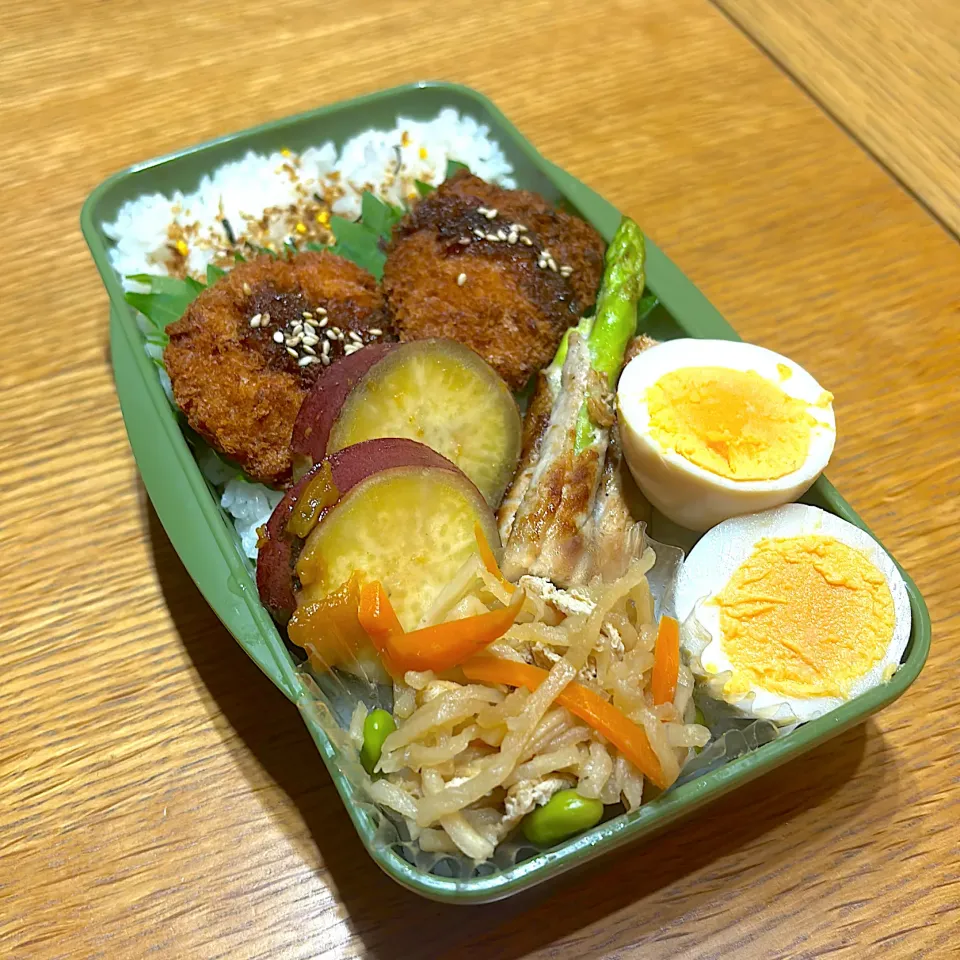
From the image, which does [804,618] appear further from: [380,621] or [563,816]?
[380,621]

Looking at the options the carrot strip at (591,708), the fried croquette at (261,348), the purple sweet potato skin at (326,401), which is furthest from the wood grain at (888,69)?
the carrot strip at (591,708)

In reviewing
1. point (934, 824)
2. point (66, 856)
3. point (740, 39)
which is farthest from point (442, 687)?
point (740, 39)

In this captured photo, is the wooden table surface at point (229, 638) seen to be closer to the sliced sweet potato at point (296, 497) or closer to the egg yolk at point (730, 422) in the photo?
the sliced sweet potato at point (296, 497)

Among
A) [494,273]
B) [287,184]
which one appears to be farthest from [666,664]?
[287,184]

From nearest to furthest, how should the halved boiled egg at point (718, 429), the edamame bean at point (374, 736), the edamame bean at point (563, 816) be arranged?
the edamame bean at point (563, 816) < the edamame bean at point (374, 736) < the halved boiled egg at point (718, 429)

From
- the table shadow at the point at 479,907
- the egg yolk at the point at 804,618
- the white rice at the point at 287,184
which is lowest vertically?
the table shadow at the point at 479,907

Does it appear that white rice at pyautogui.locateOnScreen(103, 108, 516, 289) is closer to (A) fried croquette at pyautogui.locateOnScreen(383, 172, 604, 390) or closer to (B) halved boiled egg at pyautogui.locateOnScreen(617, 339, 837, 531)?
(A) fried croquette at pyautogui.locateOnScreen(383, 172, 604, 390)

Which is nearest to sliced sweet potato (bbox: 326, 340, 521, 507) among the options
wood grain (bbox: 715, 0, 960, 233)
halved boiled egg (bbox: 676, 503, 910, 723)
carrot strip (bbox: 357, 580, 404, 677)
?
carrot strip (bbox: 357, 580, 404, 677)
